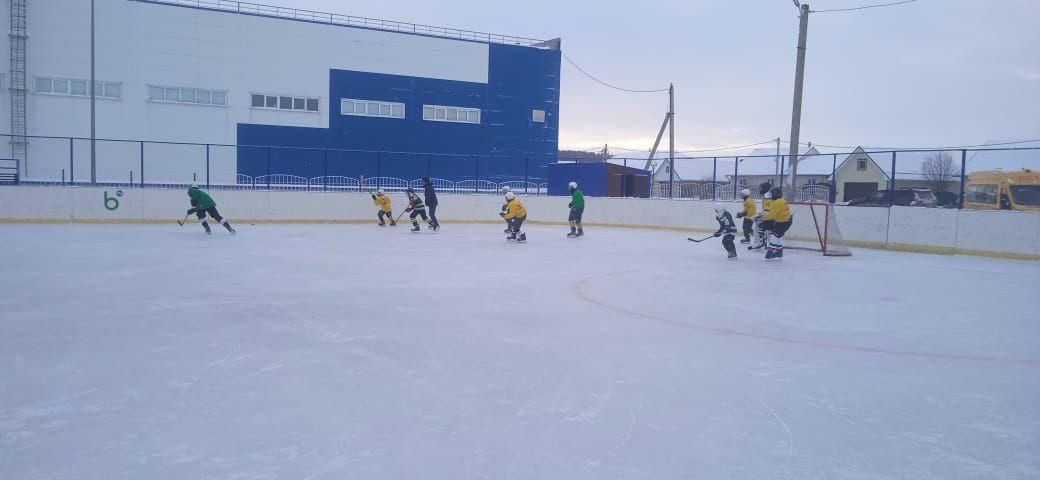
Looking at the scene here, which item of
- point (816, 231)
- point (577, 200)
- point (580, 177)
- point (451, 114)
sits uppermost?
point (451, 114)

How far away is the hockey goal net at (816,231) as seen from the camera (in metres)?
14.2

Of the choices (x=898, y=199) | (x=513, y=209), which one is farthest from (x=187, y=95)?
(x=898, y=199)

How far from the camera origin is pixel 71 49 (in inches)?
990

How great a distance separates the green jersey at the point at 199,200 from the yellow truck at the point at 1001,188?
16.5m

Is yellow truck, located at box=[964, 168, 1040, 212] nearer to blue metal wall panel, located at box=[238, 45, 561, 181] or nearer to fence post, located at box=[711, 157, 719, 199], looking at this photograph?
fence post, located at box=[711, 157, 719, 199]

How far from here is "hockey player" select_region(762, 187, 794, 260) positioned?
1245 centimetres

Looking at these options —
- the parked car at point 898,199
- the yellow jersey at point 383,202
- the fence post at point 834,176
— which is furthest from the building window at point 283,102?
the parked car at point 898,199

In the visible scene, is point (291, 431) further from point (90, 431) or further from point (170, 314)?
point (170, 314)

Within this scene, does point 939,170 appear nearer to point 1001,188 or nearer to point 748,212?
point 1001,188

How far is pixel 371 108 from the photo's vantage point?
3067 cm

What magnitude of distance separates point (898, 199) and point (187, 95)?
2341cm

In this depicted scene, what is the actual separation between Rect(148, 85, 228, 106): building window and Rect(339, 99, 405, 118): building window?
15.0 feet

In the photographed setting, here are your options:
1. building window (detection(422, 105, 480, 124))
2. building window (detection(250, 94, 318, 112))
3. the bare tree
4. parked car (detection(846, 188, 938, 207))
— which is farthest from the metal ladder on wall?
the bare tree

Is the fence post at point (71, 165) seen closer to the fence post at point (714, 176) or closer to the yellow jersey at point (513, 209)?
the yellow jersey at point (513, 209)
